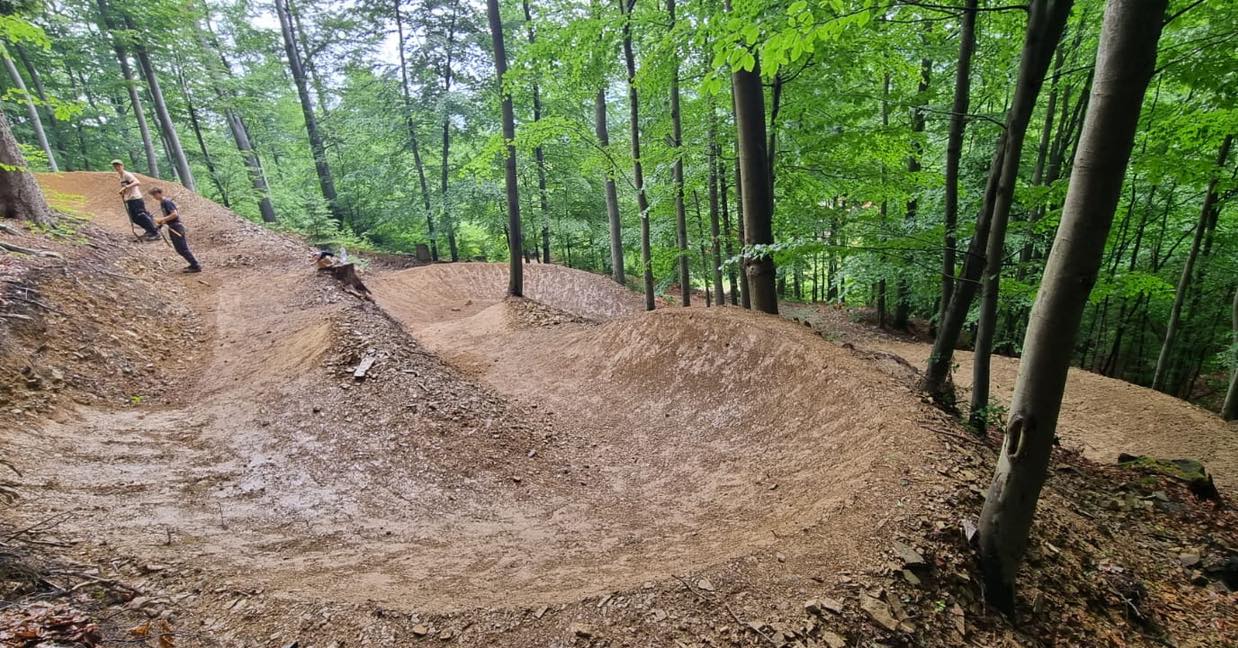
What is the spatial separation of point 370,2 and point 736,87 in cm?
1824

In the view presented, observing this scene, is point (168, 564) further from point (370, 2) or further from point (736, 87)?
point (370, 2)

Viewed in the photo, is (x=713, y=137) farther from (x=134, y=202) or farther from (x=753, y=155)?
(x=134, y=202)

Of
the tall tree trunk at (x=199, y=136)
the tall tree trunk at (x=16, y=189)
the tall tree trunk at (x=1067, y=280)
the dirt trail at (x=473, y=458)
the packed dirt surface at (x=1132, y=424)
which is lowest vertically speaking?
the packed dirt surface at (x=1132, y=424)

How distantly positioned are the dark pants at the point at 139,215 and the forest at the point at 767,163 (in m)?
1.75

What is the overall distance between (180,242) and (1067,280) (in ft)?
47.5

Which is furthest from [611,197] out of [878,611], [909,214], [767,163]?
[878,611]

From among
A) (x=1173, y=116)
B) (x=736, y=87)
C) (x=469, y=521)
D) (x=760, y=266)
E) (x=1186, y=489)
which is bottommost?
(x=1186, y=489)

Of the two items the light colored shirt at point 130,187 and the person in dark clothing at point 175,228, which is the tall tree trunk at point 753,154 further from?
the light colored shirt at point 130,187

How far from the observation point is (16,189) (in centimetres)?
839

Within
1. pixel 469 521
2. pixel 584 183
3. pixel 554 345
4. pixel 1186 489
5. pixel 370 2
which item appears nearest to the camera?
pixel 469 521

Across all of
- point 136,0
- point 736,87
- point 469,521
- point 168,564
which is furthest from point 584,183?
point 168,564

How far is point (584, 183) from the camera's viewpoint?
20.2 meters

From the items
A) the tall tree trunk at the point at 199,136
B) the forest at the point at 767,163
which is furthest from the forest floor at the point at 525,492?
the tall tree trunk at the point at 199,136

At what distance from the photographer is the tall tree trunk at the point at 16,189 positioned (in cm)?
828
